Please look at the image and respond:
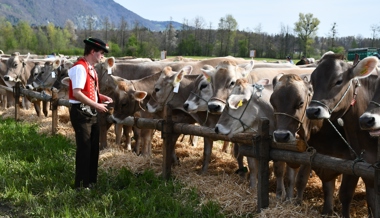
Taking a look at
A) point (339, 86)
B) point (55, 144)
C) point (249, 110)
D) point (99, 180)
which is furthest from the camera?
point (55, 144)

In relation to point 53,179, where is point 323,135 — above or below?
above

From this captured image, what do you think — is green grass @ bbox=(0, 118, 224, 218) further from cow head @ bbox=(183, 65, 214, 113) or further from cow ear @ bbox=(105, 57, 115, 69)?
cow ear @ bbox=(105, 57, 115, 69)

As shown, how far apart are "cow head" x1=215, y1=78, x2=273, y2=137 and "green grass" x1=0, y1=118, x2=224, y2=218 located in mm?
1058

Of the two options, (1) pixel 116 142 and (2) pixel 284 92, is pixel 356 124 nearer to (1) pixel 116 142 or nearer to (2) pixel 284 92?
(2) pixel 284 92

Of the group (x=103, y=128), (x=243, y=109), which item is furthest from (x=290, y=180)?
(x=103, y=128)

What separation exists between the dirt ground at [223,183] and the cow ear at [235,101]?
1.18 m

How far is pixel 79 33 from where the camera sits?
127 meters

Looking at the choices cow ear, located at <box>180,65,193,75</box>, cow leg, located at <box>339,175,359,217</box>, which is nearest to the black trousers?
cow ear, located at <box>180,65,193,75</box>

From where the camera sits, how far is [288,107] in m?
5.33

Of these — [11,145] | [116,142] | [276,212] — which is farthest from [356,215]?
[11,145]

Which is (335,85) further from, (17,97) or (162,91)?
(17,97)

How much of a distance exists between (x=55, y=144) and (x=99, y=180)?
3028 millimetres

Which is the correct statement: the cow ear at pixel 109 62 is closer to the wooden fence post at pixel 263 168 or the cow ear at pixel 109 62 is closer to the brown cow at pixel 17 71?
the brown cow at pixel 17 71

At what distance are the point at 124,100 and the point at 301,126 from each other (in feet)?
14.5
